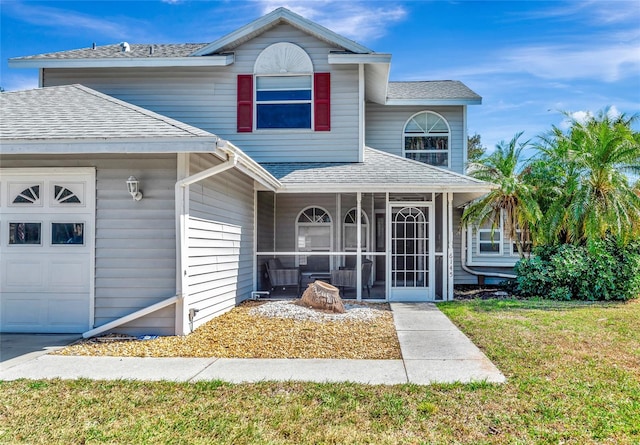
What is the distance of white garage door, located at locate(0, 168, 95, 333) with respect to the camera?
6.63 meters

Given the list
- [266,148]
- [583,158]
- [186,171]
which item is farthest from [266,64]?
[583,158]

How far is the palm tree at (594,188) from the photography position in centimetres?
1025

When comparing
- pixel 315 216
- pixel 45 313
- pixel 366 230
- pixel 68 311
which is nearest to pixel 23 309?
pixel 45 313

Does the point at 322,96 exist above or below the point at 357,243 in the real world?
above

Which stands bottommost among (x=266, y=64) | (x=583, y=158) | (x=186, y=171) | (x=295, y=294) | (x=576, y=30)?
(x=295, y=294)

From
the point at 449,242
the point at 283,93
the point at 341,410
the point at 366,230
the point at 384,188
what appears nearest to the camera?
the point at 341,410

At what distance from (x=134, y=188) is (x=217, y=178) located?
5.75ft

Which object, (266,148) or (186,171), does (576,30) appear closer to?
(266,148)

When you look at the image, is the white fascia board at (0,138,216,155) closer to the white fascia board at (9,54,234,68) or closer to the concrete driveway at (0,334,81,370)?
the concrete driveway at (0,334,81,370)

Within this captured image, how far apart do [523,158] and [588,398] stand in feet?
31.9

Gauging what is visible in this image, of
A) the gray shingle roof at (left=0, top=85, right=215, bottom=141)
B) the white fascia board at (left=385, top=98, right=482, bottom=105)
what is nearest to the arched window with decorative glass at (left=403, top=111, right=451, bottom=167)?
the white fascia board at (left=385, top=98, right=482, bottom=105)

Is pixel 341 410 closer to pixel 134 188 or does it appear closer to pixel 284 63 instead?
pixel 134 188

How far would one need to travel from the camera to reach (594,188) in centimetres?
1060

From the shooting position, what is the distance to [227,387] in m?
4.33
